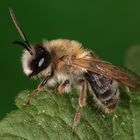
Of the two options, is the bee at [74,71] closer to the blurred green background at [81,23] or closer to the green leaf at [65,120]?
the green leaf at [65,120]

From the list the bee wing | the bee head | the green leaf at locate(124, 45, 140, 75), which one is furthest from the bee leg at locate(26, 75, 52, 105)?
the green leaf at locate(124, 45, 140, 75)

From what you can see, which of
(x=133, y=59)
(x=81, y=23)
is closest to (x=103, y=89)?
(x=133, y=59)

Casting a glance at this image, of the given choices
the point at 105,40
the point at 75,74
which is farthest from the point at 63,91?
the point at 105,40

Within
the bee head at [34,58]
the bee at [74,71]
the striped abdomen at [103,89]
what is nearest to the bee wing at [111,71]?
the bee at [74,71]

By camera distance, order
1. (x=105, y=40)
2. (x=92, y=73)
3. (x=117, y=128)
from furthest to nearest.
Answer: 1. (x=105, y=40)
2. (x=92, y=73)
3. (x=117, y=128)

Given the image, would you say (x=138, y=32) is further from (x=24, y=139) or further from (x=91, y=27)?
(x=24, y=139)

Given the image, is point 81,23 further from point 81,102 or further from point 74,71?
point 81,102

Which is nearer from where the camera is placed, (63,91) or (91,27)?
(63,91)
